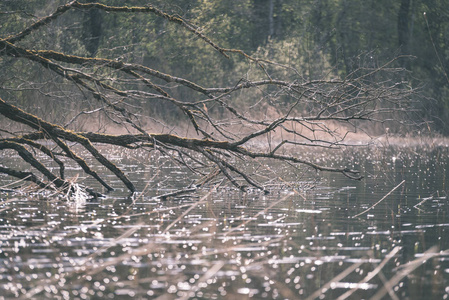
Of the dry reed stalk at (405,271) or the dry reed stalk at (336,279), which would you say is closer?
the dry reed stalk at (336,279)

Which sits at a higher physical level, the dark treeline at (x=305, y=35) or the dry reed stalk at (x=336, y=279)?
the dark treeline at (x=305, y=35)

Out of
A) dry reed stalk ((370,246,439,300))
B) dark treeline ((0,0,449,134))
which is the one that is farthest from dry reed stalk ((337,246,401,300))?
dark treeline ((0,0,449,134))

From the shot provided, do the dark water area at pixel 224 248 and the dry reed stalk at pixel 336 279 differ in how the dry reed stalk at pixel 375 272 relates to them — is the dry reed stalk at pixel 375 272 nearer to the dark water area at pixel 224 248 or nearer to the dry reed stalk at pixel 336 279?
the dark water area at pixel 224 248

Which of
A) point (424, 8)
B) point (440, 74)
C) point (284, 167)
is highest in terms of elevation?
point (424, 8)

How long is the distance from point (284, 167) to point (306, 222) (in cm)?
1165

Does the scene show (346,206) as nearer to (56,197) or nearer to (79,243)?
(56,197)

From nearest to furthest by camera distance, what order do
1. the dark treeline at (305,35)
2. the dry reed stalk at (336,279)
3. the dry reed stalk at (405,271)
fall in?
1. the dry reed stalk at (336,279)
2. the dry reed stalk at (405,271)
3. the dark treeline at (305,35)

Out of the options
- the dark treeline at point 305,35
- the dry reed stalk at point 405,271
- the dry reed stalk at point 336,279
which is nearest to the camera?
the dry reed stalk at point 336,279

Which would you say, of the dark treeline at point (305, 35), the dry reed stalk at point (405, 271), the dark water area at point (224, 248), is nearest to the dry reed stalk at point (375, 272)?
the dark water area at point (224, 248)

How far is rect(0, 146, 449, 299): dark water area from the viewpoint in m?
5.96

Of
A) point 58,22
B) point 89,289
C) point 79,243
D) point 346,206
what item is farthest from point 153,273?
point 58,22

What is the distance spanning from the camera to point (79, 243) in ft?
25.5

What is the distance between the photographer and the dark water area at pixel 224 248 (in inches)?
235

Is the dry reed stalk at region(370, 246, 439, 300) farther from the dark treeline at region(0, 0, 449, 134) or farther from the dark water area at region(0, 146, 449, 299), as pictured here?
the dark treeline at region(0, 0, 449, 134)
